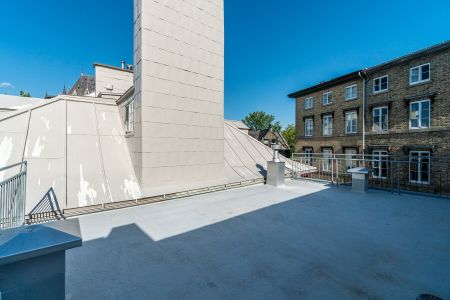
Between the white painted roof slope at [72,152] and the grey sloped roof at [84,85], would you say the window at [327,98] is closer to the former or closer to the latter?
the white painted roof slope at [72,152]

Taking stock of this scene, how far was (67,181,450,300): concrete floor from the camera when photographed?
2.14m

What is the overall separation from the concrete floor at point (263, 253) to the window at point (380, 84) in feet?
45.1

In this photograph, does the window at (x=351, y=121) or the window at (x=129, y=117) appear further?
the window at (x=351, y=121)

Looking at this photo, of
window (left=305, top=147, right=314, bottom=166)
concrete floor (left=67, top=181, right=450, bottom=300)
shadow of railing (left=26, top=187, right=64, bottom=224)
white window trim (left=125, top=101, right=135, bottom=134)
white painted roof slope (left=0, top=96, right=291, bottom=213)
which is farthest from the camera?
window (left=305, top=147, right=314, bottom=166)

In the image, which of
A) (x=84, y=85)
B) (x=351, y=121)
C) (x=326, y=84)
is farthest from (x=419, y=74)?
(x=84, y=85)

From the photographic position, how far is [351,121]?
1727 centimetres

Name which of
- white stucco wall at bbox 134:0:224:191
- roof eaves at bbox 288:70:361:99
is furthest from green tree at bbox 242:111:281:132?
white stucco wall at bbox 134:0:224:191

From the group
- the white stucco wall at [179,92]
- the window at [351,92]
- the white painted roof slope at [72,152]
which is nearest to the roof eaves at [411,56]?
the window at [351,92]

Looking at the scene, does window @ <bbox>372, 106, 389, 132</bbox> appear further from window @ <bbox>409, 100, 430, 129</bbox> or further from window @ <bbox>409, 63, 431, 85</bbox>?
window @ <bbox>409, 63, 431, 85</bbox>

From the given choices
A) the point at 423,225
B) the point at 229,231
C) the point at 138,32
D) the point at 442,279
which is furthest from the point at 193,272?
the point at 138,32

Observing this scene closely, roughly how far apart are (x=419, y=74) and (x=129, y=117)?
1788 centimetres

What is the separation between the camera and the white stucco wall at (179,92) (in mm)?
5125

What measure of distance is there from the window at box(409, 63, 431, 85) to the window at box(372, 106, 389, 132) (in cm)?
228

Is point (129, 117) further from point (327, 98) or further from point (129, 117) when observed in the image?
point (327, 98)
